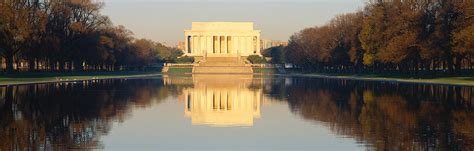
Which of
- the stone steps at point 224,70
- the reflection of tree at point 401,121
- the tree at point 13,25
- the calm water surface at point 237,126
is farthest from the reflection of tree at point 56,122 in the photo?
the stone steps at point 224,70

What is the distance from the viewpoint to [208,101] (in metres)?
36.0

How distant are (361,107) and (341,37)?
71.9 m

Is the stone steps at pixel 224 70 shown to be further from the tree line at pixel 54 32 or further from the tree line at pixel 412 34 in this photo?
the tree line at pixel 412 34

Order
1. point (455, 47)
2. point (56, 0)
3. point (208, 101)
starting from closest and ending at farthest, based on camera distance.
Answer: point (208, 101) → point (455, 47) → point (56, 0)

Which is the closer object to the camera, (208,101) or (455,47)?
(208,101)

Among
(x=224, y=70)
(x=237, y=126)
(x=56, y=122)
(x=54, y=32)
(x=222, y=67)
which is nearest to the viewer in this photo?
(x=237, y=126)

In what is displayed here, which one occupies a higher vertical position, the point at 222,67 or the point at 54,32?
the point at 54,32

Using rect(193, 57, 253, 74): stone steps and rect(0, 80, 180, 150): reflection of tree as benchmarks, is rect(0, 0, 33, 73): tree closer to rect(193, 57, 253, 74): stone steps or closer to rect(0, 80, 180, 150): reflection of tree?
rect(0, 80, 180, 150): reflection of tree

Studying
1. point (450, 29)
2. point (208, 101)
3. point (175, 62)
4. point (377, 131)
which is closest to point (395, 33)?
point (450, 29)

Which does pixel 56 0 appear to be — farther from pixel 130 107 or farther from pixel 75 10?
pixel 130 107

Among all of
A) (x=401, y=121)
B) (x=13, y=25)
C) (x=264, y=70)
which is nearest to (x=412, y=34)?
(x=13, y=25)

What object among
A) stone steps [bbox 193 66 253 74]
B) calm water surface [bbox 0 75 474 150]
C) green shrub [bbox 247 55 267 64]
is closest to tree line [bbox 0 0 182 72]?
stone steps [bbox 193 66 253 74]

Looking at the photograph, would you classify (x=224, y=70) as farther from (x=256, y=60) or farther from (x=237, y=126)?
(x=237, y=126)

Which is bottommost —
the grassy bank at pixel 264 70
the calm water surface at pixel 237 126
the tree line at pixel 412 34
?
the grassy bank at pixel 264 70
